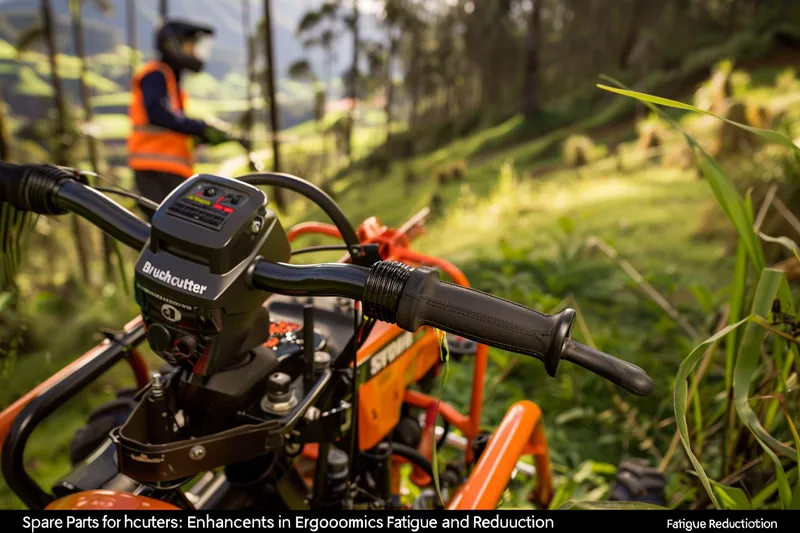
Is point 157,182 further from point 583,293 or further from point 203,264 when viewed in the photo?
point 203,264

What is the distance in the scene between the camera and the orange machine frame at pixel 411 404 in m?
1.65

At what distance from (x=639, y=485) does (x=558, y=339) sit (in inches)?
84.4

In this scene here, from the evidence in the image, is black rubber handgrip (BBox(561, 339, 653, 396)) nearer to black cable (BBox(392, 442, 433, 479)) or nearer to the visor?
black cable (BBox(392, 442, 433, 479))

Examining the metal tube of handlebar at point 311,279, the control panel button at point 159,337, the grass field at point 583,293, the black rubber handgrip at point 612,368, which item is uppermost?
the metal tube of handlebar at point 311,279

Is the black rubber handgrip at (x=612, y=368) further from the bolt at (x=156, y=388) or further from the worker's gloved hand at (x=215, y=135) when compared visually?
the worker's gloved hand at (x=215, y=135)

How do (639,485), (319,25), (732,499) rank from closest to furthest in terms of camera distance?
(732,499) < (639,485) < (319,25)

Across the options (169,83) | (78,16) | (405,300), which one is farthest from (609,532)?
(78,16)

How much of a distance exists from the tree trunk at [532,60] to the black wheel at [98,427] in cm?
1974

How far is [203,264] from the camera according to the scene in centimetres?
116

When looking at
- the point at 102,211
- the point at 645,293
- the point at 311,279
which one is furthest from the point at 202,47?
the point at 311,279

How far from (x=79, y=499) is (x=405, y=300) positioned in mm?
954

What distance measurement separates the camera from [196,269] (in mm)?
1167

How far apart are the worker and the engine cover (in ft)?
12.5
